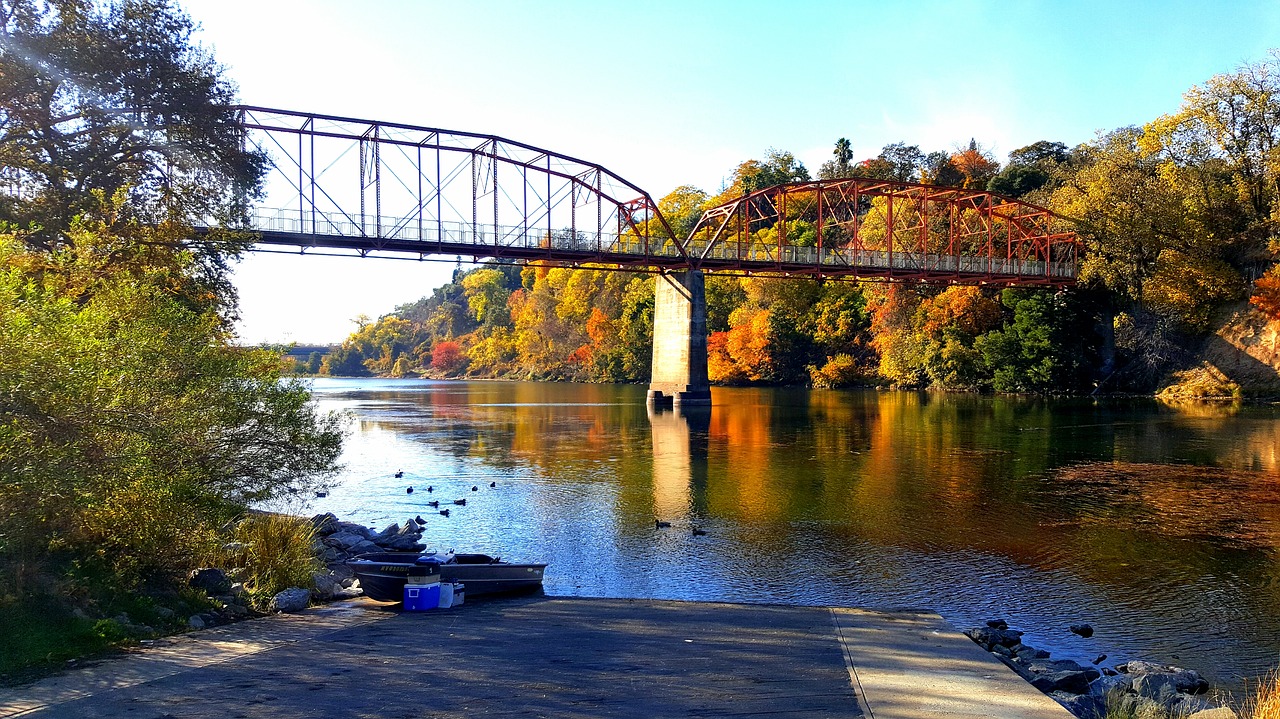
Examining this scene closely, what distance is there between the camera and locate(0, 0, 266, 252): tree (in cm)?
2033

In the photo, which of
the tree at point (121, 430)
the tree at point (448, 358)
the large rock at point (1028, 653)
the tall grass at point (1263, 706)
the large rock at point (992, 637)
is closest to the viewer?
the tall grass at point (1263, 706)

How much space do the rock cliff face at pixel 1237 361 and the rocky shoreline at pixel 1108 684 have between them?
61.4 m

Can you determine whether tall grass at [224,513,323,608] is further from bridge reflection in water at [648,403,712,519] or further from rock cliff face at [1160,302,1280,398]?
rock cliff face at [1160,302,1280,398]

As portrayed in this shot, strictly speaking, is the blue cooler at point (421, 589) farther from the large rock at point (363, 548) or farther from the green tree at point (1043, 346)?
the green tree at point (1043, 346)

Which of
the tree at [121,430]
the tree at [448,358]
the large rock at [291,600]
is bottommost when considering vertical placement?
the large rock at [291,600]

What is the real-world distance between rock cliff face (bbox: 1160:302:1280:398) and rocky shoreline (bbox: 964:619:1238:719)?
61396mm

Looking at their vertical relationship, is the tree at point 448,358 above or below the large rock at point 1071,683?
above

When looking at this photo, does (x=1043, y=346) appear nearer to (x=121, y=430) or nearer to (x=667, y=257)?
(x=667, y=257)

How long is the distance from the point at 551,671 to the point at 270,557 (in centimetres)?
702

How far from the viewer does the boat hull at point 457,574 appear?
13.8m

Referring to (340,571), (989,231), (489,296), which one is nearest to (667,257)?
(989,231)

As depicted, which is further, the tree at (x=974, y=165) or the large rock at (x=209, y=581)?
the tree at (x=974, y=165)

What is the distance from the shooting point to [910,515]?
2408 centimetres

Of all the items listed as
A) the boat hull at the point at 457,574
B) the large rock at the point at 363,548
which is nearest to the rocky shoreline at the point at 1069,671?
the boat hull at the point at 457,574
